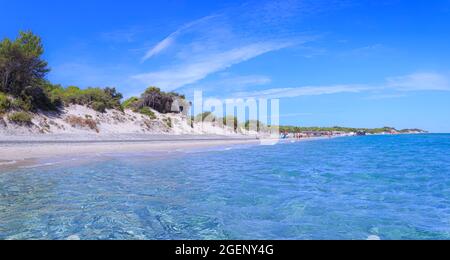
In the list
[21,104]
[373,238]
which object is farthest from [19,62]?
[373,238]

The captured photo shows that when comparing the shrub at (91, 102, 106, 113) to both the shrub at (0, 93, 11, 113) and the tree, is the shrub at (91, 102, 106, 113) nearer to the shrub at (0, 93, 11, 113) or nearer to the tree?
the tree

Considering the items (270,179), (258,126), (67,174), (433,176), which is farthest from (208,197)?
(258,126)

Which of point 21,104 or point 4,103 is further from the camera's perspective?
point 21,104

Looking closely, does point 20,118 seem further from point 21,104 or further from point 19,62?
point 19,62

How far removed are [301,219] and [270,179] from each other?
20.6 feet

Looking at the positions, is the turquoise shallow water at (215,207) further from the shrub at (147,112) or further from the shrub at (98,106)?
the shrub at (147,112)

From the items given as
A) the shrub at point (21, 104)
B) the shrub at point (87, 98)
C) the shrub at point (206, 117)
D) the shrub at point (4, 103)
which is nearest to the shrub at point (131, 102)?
the shrub at point (87, 98)

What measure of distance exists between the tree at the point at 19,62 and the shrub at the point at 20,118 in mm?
4248

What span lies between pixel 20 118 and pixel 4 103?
6.24ft

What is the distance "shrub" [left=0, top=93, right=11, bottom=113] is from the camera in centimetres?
2850

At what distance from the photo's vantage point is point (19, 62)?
32531mm

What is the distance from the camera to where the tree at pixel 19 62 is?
31.4m

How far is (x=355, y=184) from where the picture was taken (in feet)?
41.4

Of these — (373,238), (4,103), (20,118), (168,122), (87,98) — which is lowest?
(373,238)
